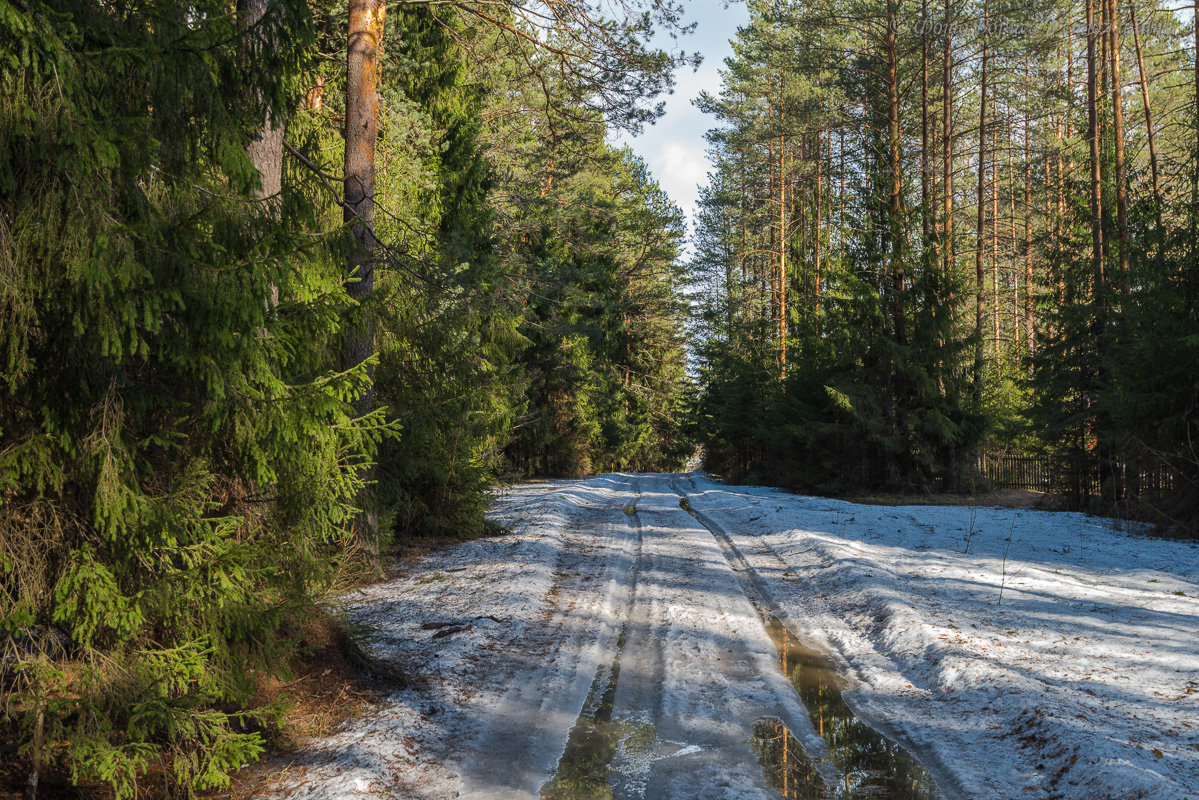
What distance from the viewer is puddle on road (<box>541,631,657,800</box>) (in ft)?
13.1

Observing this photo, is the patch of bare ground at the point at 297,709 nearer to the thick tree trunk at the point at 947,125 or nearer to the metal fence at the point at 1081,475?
the metal fence at the point at 1081,475

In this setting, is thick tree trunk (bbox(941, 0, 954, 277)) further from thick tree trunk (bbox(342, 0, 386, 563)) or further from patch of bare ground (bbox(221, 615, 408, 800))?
patch of bare ground (bbox(221, 615, 408, 800))

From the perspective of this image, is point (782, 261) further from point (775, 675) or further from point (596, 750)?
point (596, 750)

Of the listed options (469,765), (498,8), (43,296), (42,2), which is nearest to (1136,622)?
(469,765)

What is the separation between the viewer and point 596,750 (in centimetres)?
452

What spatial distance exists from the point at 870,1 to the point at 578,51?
17991 millimetres

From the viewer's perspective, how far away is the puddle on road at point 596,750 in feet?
13.1

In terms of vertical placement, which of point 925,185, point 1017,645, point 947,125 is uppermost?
point 947,125

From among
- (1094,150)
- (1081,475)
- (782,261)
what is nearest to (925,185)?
(1094,150)

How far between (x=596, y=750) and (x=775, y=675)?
6.64ft

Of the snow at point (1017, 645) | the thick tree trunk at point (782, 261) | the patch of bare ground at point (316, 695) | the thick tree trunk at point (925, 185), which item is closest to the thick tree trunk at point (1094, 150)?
the thick tree trunk at point (925, 185)

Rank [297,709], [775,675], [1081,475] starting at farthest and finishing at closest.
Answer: [1081,475], [775,675], [297,709]

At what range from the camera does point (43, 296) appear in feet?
10.8

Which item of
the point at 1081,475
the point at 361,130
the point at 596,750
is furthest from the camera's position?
the point at 1081,475
